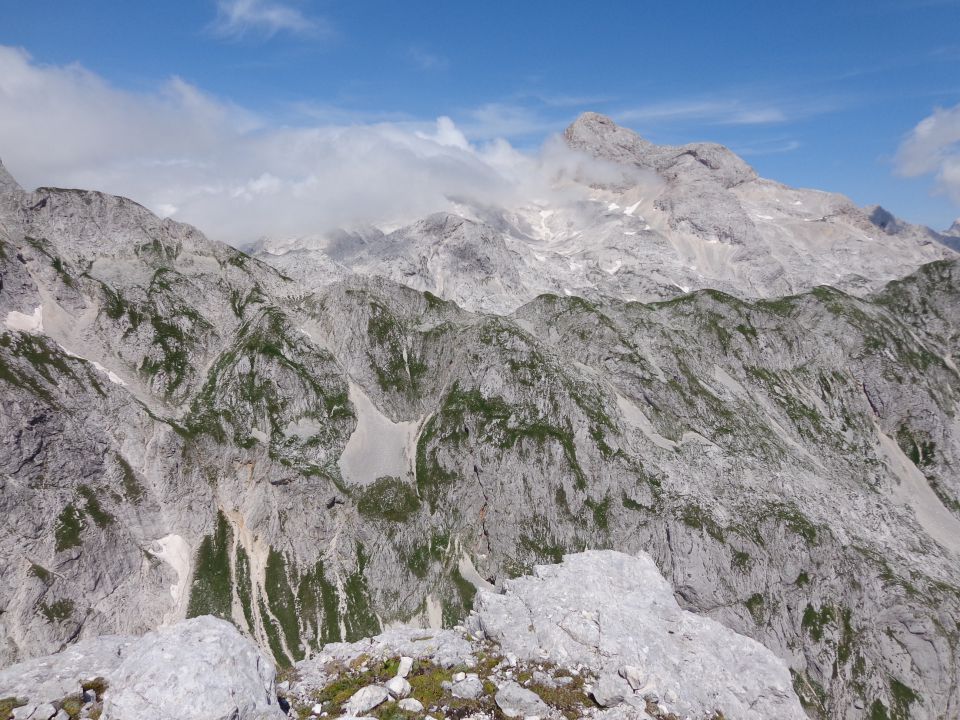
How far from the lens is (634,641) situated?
987 inches

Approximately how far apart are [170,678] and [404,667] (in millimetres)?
9570

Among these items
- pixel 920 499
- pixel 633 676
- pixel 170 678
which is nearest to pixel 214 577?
pixel 170 678

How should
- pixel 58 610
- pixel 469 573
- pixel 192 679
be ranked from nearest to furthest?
pixel 192 679 → pixel 58 610 → pixel 469 573

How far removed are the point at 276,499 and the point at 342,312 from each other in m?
52.9

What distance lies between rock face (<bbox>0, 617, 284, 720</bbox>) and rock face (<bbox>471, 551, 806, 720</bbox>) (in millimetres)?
11146

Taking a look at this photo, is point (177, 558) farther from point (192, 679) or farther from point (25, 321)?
point (192, 679)

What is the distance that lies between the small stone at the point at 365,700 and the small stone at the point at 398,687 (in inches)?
12.0

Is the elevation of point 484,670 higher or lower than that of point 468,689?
lower

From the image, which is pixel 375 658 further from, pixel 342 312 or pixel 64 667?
pixel 342 312

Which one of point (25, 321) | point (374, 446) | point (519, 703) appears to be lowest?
point (519, 703)

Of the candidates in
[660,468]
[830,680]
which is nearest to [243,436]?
[660,468]

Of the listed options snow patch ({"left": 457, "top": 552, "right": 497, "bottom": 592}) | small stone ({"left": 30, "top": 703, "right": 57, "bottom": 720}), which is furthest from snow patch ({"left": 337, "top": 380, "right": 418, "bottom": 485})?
small stone ({"left": 30, "top": 703, "right": 57, "bottom": 720})

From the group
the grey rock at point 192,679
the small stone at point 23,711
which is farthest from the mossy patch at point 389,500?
the small stone at point 23,711

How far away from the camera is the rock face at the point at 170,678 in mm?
17391
